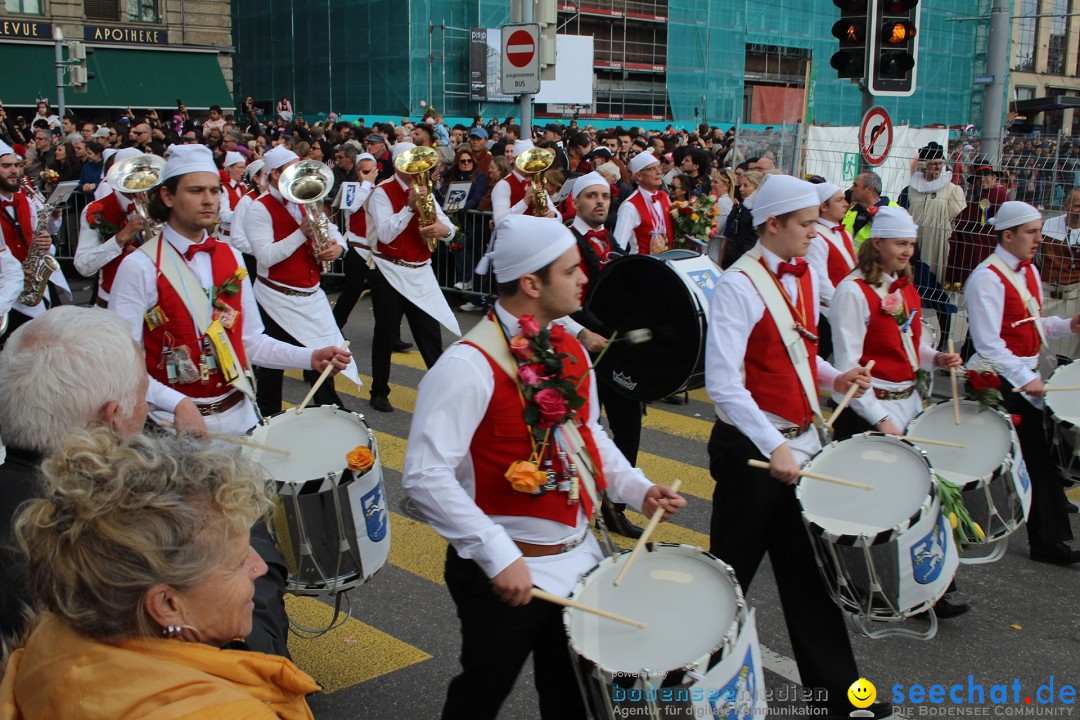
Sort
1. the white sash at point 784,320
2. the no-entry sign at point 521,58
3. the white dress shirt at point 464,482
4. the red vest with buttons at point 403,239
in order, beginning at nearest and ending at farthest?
the white dress shirt at point 464,482 → the white sash at point 784,320 → the red vest with buttons at point 403,239 → the no-entry sign at point 521,58

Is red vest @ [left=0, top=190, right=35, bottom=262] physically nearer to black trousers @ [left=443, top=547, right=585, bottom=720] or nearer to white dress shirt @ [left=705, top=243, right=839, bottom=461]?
white dress shirt @ [left=705, top=243, right=839, bottom=461]

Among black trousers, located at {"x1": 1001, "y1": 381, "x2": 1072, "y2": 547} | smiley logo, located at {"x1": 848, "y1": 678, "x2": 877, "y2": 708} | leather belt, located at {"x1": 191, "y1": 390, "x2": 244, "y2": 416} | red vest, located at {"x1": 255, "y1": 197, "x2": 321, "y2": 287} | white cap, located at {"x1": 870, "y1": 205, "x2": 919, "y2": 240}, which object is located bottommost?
smiley logo, located at {"x1": 848, "y1": 678, "x2": 877, "y2": 708}

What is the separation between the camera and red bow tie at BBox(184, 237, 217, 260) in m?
4.64

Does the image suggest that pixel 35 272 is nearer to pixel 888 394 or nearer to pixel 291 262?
pixel 291 262

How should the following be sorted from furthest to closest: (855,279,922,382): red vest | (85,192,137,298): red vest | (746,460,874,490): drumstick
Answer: (85,192,137,298): red vest, (855,279,922,382): red vest, (746,460,874,490): drumstick

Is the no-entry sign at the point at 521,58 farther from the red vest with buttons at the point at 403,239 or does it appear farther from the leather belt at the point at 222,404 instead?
the leather belt at the point at 222,404

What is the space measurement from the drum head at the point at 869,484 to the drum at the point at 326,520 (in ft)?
5.34

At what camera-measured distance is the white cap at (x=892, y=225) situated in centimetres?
520

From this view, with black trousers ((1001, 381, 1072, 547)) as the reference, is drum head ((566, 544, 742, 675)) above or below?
above

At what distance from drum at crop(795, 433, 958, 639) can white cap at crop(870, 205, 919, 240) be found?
4.54 feet

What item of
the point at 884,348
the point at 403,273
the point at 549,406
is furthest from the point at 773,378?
the point at 403,273

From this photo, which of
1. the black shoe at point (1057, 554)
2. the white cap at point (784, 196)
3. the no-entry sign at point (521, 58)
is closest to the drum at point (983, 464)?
the black shoe at point (1057, 554)

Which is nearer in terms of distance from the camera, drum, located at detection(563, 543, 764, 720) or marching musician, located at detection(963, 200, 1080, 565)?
drum, located at detection(563, 543, 764, 720)

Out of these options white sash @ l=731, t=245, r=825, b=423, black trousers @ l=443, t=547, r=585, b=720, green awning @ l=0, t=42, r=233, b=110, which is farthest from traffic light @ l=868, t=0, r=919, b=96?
green awning @ l=0, t=42, r=233, b=110
